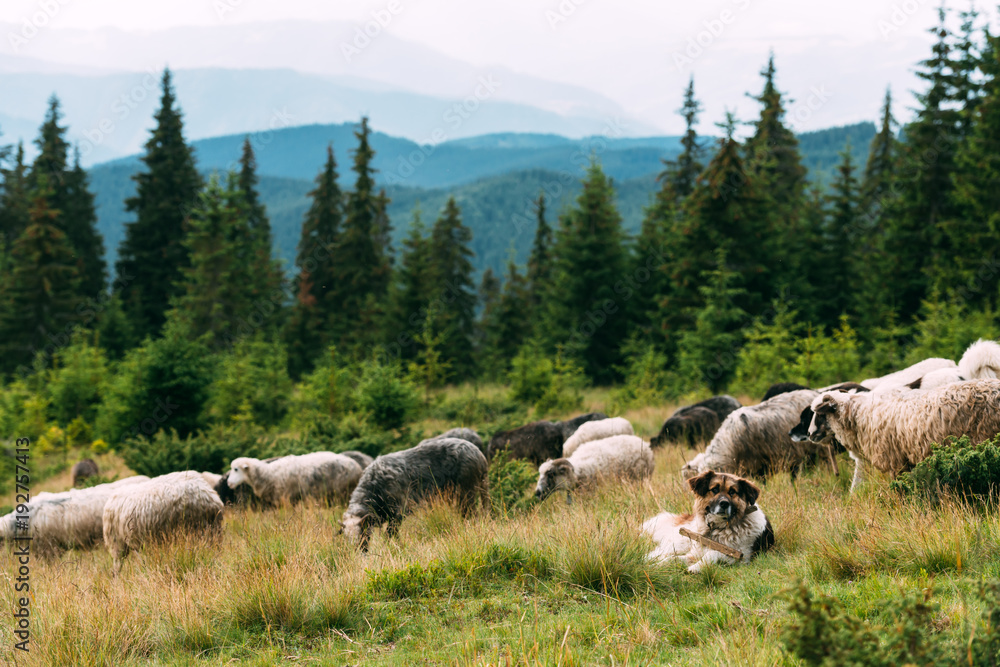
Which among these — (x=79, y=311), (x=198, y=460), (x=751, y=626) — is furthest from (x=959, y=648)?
(x=79, y=311)

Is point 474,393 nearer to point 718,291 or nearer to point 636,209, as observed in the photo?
point 718,291

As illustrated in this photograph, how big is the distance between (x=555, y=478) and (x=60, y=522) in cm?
681

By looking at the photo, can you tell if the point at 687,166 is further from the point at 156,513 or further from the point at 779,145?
the point at 156,513

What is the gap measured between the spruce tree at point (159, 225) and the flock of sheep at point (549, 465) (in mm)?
37587

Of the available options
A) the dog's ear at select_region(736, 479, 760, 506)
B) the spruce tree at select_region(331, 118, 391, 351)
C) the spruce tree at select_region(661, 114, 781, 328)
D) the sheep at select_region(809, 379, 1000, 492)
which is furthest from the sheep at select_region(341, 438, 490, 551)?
the spruce tree at select_region(331, 118, 391, 351)

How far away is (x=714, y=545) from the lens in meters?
4.95

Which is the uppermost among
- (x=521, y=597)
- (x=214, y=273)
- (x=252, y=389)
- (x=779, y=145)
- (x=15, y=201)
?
(x=779, y=145)

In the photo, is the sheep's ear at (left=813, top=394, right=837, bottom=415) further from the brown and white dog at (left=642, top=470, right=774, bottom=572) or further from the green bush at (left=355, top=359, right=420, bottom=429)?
the green bush at (left=355, top=359, right=420, bottom=429)

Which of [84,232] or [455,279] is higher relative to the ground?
[84,232]

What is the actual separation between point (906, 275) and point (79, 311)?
45.4 meters

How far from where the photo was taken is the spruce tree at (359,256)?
39.2m

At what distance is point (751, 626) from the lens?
3619 millimetres

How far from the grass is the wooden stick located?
0.42 feet

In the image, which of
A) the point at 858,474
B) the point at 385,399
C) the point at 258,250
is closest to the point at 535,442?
the point at 385,399
